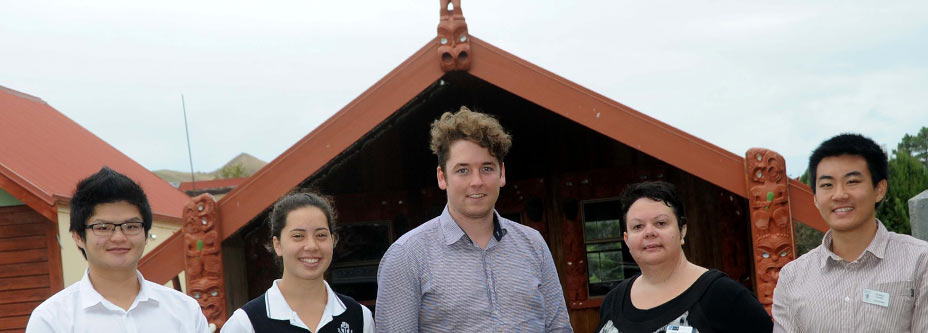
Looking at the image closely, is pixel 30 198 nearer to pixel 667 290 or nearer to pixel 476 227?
pixel 476 227

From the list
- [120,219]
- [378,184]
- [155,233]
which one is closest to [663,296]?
[120,219]

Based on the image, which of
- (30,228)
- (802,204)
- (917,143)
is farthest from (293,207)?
(917,143)

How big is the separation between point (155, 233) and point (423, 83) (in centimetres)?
734

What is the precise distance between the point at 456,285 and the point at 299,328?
1.97ft

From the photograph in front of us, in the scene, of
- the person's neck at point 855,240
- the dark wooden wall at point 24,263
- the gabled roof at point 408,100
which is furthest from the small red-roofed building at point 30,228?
the person's neck at point 855,240

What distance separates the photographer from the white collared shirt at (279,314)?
9.76 feet

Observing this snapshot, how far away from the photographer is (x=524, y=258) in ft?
10.3

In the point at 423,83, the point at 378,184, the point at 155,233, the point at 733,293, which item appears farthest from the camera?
the point at 155,233

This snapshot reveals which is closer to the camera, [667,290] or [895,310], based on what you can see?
[895,310]

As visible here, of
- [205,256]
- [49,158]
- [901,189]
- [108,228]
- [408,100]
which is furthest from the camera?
[49,158]

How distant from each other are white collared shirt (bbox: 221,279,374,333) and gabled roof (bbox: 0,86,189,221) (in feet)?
22.7

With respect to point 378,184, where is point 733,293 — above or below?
below

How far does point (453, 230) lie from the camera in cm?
307

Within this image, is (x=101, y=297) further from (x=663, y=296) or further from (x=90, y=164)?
(x=90, y=164)
